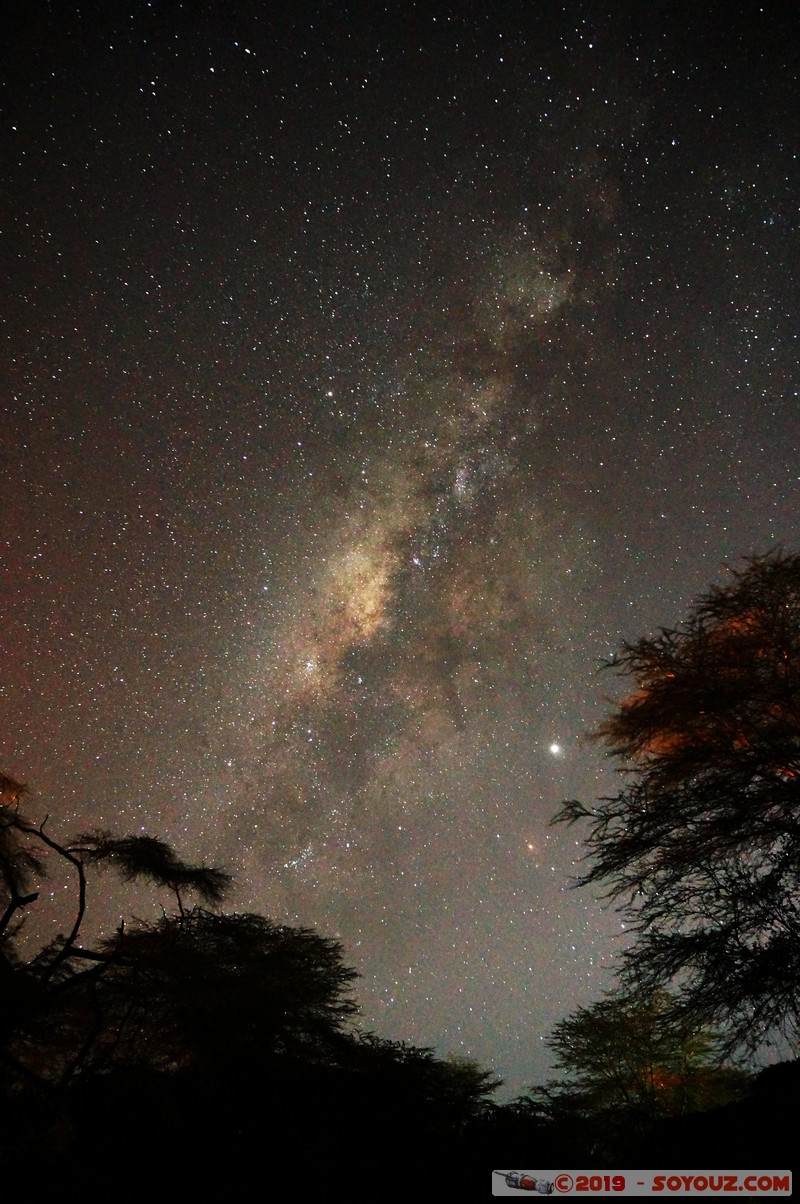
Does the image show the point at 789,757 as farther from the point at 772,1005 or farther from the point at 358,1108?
the point at 358,1108

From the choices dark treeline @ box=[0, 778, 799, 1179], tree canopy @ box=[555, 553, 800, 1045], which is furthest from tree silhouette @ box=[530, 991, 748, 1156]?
tree canopy @ box=[555, 553, 800, 1045]

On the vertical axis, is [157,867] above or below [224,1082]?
above

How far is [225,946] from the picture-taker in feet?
42.7

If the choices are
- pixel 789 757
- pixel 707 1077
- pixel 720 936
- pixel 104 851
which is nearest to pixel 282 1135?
pixel 104 851

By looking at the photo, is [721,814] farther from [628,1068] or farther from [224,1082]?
[628,1068]

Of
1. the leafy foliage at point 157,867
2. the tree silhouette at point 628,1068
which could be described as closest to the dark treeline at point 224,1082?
the leafy foliage at point 157,867

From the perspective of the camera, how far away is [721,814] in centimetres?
941

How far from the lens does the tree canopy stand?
27.5ft

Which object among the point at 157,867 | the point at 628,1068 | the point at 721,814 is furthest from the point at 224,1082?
the point at 628,1068

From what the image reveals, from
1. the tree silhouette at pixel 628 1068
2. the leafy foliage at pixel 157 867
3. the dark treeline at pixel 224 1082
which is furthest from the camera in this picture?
the tree silhouette at pixel 628 1068

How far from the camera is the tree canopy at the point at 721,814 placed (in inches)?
330

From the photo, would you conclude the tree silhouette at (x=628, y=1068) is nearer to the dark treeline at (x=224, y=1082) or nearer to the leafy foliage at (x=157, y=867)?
the dark treeline at (x=224, y=1082)

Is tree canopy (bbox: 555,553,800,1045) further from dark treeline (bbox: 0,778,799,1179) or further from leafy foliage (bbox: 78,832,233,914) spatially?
leafy foliage (bbox: 78,832,233,914)

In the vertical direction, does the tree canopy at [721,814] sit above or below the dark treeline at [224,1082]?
above
